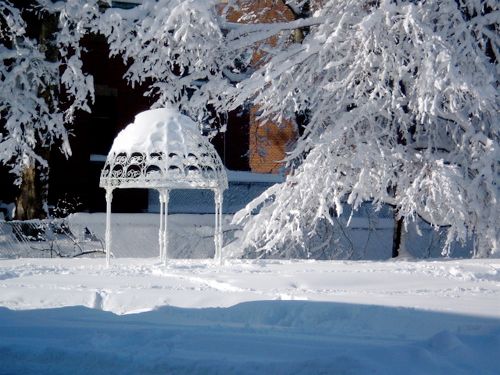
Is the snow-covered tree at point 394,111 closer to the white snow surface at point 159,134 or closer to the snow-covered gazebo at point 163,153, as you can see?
the snow-covered gazebo at point 163,153

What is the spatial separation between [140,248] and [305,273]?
857 centimetres

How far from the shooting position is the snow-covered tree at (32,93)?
16.9 metres

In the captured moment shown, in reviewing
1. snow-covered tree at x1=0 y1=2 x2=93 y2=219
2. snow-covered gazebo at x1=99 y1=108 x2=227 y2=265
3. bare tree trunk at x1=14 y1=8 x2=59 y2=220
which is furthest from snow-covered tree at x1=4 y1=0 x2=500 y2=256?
bare tree trunk at x1=14 y1=8 x2=59 y2=220

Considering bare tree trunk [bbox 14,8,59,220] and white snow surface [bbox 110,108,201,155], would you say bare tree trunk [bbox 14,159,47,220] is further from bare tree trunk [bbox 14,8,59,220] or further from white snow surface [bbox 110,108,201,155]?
white snow surface [bbox 110,108,201,155]

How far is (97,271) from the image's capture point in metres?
11.5

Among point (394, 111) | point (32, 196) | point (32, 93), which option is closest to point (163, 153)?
point (394, 111)

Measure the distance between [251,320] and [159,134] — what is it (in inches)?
198

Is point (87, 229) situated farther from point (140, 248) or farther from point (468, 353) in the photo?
point (468, 353)

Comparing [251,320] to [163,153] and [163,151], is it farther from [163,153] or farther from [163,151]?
[163,153]

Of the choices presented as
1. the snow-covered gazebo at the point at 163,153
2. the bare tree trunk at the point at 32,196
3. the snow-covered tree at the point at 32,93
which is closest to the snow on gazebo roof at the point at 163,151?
the snow-covered gazebo at the point at 163,153

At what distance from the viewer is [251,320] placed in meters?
7.62

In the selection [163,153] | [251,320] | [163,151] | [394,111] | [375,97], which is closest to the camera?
[251,320]

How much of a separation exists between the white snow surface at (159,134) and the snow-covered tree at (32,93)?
5.76 m

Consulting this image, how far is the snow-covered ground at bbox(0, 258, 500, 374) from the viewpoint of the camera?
18.8 ft
